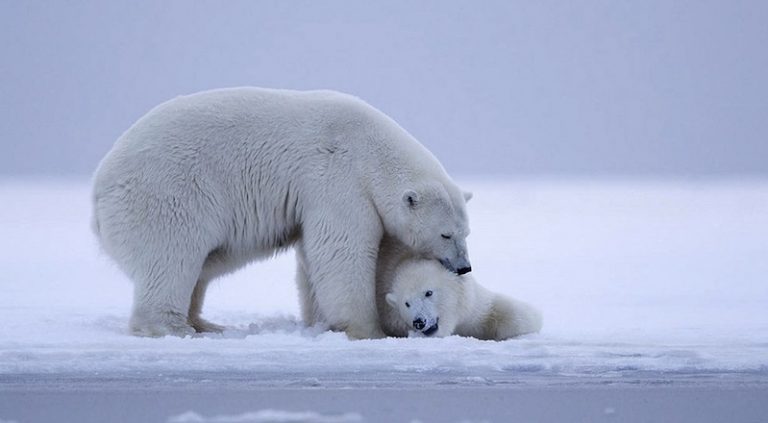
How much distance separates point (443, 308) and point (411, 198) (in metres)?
0.57

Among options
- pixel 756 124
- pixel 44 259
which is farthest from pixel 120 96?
pixel 44 259

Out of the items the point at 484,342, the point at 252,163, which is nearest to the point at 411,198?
the point at 252,163

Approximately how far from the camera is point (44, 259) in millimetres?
11070

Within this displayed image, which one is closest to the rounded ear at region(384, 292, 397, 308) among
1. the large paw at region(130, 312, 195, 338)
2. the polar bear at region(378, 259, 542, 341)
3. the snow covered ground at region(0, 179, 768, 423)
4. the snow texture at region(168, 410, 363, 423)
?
the polar bear at region(378, 259, 542, 341)

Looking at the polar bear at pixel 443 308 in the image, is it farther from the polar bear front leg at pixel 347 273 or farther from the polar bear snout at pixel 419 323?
the polar bear front leg at pixel 347 273

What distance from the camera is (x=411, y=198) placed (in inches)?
259

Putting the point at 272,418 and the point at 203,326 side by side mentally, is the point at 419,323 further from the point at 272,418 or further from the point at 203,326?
the point at 272,418

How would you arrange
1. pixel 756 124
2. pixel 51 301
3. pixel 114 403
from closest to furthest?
pixel 114 403 < pixel 51 301 < pixel 756 124

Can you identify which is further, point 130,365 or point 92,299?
point 92,299

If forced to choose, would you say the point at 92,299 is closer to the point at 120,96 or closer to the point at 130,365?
the point at 130,365

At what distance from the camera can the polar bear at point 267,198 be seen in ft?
21.4

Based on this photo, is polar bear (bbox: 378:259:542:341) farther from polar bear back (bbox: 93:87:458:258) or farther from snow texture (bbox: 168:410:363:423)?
snow texture (bbox: 168:410:363:423)

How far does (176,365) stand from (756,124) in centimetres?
11394

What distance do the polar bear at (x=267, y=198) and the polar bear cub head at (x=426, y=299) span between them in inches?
4.3
